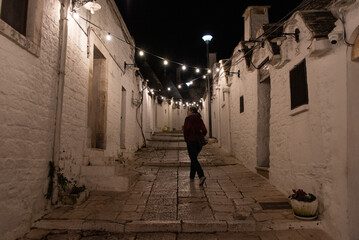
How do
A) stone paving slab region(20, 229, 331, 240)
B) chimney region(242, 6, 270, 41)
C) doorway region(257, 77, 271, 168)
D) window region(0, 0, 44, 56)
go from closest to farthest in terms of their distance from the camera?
window region(0, 0, 44, 56)
stone paving slab region(20, 229, 331, 240)
doorway region(257, 77, 271, 168)
chimney region(242, 6, 270, 41)

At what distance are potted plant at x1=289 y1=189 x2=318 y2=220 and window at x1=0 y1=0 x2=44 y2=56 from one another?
4634 millimetres

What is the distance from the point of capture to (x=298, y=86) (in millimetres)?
4918

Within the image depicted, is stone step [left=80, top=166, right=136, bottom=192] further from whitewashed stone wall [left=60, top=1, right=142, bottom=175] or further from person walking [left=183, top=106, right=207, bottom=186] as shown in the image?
person walking [left=183, top=106, right=207, bottom=186]

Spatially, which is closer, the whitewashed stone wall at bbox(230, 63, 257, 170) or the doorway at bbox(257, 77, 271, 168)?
the doorway at bbox(257, 77, 271, 168)

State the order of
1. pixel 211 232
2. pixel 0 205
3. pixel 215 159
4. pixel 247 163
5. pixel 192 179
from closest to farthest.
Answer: pixel 0 205 → pixel 211 232 → pixel 192 179 → pixel 247 163 → pixel 215 159

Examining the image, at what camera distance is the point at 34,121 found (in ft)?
12.7

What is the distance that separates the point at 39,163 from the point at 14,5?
2325mm

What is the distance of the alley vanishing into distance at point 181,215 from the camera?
12.5 feet

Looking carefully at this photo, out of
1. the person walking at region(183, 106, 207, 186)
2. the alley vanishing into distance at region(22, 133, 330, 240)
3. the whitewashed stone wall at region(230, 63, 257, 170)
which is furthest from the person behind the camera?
the whitewashed stone wall at region(230, 63, 257, 170)

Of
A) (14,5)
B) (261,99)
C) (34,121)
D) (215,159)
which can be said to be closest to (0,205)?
(34,121)

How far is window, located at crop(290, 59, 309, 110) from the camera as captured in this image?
183 inches

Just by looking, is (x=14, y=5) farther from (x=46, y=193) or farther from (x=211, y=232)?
(x=211, y=232)

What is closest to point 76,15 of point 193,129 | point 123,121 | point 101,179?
point 101,179

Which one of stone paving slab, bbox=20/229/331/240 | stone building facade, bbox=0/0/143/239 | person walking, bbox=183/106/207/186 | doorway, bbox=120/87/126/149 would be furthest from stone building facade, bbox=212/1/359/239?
doorway, bbox=120/87/126/149
